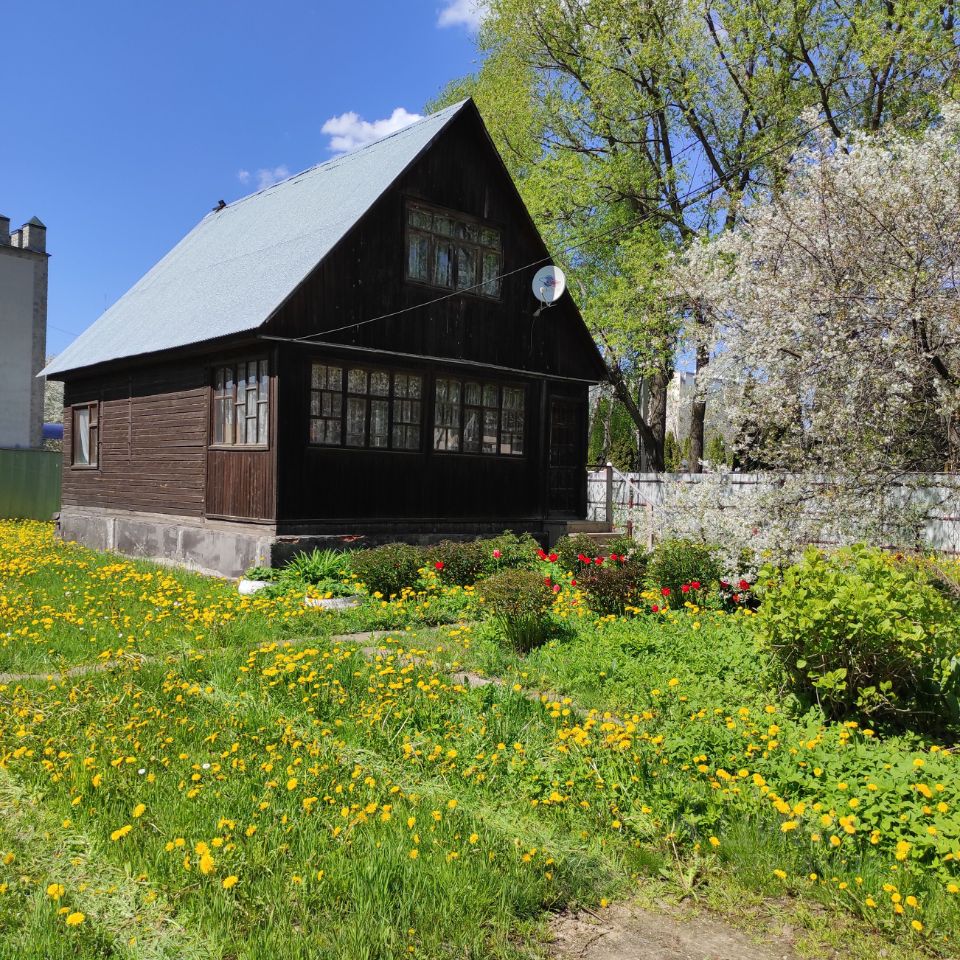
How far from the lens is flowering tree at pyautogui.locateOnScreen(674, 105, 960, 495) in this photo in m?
11.1

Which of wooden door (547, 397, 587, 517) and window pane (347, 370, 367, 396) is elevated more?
window pane (347, 370, 367, 396)

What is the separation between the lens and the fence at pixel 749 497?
12.1 metres

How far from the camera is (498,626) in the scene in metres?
8.59

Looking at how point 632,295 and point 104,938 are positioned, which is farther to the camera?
point 632,295

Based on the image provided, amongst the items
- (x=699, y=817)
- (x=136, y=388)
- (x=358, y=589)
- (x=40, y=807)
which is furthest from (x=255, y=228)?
(x=699, y=817)

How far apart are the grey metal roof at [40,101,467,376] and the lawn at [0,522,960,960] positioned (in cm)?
769

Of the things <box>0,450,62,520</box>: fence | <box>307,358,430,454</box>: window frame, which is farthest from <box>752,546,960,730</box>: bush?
<box>0,450,62,520</box>: fence

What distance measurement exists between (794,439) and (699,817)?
9.00 m

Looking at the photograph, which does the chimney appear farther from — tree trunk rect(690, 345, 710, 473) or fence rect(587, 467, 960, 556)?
tree trunk rect(690, 345, 710, 473)

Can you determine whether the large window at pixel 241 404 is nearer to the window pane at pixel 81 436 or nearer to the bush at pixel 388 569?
the bush at pixel 388 569

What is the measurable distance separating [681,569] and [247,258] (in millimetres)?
10239

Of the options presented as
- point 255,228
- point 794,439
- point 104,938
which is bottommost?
point 104,938

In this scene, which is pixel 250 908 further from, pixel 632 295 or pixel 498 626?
pixel 632 295

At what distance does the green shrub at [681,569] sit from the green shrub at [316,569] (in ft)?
14.3
